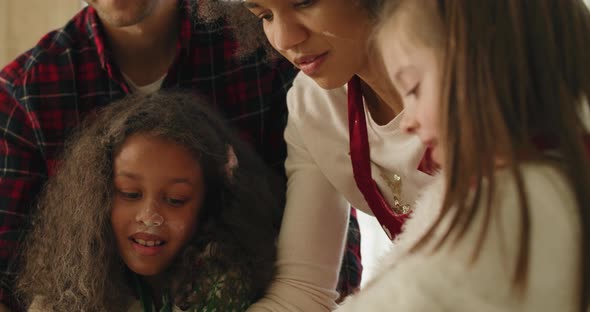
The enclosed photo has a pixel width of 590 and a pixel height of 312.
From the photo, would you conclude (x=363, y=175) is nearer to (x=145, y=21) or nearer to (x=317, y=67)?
(x=317, y=67)

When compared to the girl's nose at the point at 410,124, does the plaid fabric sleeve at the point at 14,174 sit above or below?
below

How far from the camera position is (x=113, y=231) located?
1.31 metres

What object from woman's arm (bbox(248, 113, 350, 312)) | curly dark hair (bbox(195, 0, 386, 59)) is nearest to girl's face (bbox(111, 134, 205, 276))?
woman's arm (bbox(248, 113, 350, 312))

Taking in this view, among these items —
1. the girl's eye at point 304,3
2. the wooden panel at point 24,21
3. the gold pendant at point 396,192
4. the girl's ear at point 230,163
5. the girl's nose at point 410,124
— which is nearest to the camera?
the girl's nose at point 410,124

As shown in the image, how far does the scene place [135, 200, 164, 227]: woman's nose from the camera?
1.24 meters

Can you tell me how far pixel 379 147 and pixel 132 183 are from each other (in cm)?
Result: 45

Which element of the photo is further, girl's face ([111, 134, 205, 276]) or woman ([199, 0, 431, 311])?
girl's face ([111, 134, 205, 276])

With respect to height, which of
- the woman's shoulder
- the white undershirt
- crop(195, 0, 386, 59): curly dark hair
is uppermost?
crop(195, 0, 386, 59): curly dark hair

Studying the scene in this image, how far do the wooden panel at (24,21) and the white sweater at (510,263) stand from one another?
1.93 meters

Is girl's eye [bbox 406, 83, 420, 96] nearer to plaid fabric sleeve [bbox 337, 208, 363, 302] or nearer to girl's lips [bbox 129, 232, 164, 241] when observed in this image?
girl's lips [bbox 129, 232, 164, 241]

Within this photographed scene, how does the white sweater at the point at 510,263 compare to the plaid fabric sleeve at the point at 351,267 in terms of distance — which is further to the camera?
the plaid fabric sleeve at the point at 351,267

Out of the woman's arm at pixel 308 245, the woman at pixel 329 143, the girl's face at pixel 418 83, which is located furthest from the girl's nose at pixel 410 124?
the woman's arm at pixel 308 245

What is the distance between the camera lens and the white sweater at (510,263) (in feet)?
2.18

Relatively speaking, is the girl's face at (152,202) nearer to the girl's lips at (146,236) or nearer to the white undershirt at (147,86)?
the girl's lips at (146,236)
